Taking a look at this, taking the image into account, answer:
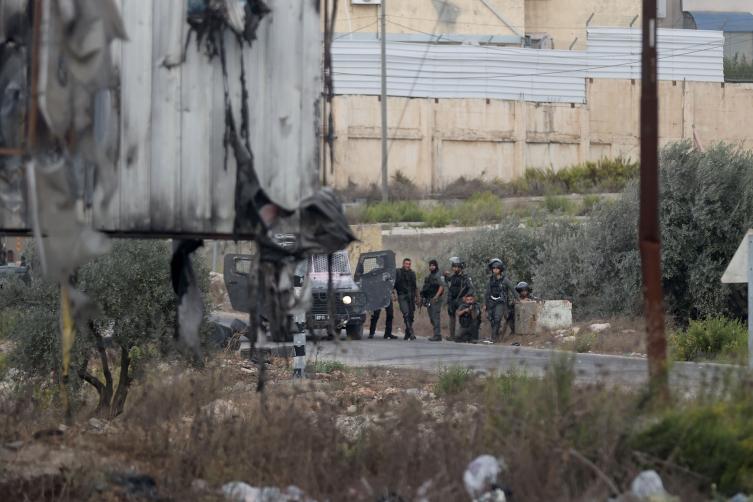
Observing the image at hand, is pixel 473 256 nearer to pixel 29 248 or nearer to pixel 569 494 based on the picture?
pixel 29 248

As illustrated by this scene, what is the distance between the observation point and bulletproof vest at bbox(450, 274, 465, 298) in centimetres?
1806

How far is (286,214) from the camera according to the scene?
18.3ft

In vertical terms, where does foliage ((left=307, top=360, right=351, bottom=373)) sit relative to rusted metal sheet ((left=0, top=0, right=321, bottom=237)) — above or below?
below

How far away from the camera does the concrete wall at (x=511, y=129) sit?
118 ft

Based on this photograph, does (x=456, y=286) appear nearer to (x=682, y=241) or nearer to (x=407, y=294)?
(x=407, y=294)

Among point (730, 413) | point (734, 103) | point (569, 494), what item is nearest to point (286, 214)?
point (569, 494)

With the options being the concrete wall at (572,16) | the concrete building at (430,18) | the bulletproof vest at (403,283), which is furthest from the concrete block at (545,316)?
the concrete wall at (572,16)

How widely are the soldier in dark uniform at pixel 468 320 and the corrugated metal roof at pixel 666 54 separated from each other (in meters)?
24.7

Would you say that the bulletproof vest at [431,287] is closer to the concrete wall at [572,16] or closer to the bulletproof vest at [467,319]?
the bulletproof vest at [467,319]

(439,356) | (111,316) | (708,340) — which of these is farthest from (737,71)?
(111,316)

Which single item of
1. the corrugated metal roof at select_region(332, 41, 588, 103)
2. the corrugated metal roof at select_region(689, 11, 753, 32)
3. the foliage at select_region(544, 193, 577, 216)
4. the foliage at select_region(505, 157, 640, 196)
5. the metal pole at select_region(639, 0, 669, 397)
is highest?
the corrugated metal roof at select_region(689, 11, 753, 32)

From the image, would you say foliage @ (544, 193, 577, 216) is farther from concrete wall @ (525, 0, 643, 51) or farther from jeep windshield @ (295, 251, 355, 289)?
concrete wall @ (525, 0, 643, 51)

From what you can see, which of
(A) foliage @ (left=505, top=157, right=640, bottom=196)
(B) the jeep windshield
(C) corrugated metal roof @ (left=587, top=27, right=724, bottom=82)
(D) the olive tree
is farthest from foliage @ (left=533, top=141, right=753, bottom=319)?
(C) corrugated metal roof @ (left=587, top=27, right=724, bottom=82)

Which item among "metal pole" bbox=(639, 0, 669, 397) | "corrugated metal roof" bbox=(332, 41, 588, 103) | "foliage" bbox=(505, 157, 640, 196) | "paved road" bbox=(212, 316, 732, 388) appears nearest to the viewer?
"metal pole" bbox=(639, 0, 669, 397)
